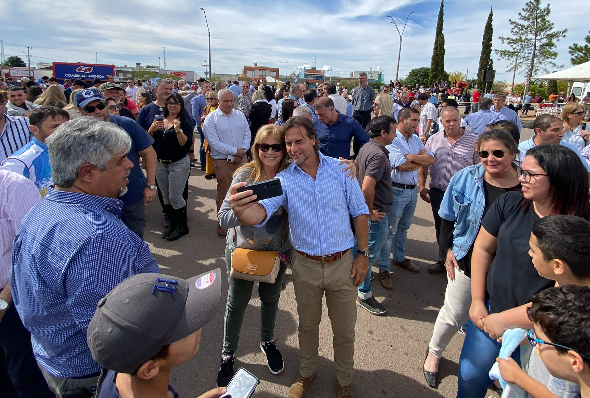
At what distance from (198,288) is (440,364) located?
8.38 ft

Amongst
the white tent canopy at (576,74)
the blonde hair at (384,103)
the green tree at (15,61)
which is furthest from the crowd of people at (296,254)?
the green tree at (15,61)

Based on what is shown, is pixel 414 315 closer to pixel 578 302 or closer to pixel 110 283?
pixel 578 302

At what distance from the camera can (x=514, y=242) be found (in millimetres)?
1889

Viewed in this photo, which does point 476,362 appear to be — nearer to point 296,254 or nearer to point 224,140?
point 296,254

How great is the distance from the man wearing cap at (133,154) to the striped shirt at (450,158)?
322 centimetres

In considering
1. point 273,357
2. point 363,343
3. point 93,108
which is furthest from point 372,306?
point 93,108

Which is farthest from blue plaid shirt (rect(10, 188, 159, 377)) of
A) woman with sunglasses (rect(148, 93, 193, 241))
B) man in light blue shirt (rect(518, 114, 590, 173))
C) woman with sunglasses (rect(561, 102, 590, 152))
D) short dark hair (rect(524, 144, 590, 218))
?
woman with sunglasses (rect(561, 102, 590, 152))

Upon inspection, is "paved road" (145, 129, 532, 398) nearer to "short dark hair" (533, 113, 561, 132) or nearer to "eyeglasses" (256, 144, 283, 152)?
"eyeglasses" (256, 144, 283, 152)

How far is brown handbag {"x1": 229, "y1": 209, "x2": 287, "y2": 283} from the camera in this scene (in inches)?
90.9

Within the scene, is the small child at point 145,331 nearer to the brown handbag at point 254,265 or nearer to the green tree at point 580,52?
the brown handbag at point 254,265

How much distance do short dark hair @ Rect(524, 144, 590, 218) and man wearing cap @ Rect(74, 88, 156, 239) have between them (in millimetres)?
3390

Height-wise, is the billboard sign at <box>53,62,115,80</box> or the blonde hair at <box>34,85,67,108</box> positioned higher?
the billboard sign at <box>53,62,115,80</box>

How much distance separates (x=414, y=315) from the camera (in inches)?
139

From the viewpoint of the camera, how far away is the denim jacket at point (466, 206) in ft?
8.18
